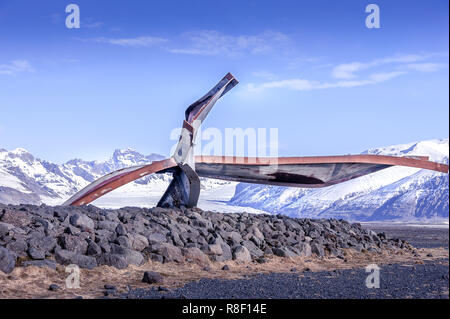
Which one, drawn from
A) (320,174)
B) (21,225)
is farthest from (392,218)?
(21,225)

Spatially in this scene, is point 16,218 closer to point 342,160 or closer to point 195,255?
point 195,255

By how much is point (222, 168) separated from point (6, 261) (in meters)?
12.4

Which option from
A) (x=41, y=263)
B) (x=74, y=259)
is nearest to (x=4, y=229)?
(x=41, y=263)

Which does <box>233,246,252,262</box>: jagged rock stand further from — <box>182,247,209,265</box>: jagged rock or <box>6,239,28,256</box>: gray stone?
<box>6,239,28,256</box>: gray stone

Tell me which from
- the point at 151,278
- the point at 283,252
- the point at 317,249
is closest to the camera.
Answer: the point at 151,278

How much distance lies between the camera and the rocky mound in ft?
46.3

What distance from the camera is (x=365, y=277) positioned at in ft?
47.1

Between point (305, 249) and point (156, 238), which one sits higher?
point (156, 238)

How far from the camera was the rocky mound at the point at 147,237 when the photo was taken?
1410 cm

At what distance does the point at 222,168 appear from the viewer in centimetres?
2369

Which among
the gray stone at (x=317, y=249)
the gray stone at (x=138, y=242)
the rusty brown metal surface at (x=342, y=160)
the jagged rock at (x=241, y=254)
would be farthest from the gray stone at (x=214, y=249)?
the rusty brown metal surface at (x=342, y=160)
